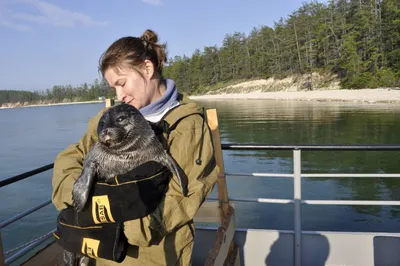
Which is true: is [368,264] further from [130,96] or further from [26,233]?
[26,233]

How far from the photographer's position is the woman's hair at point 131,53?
1547 mm

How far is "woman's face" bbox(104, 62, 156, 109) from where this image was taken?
Answer: 5.18ft

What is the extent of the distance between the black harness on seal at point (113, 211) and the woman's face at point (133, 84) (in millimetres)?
396

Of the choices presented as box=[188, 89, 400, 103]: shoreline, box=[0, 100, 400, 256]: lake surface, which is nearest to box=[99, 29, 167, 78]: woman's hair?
box=[0, 100, 400, 256]: lake surface

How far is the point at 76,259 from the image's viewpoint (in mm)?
1596

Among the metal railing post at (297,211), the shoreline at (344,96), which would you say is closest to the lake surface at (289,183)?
the metal railing post at (297,211)

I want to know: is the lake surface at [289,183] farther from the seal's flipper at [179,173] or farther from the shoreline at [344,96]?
Answer: the shoreline at [344,96]

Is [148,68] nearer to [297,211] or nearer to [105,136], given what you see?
[105,136]

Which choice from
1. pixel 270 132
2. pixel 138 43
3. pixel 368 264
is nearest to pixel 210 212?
pixel 138 43

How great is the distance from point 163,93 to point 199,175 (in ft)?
1.70

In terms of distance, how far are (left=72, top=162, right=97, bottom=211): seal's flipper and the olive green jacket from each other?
8 centimetres

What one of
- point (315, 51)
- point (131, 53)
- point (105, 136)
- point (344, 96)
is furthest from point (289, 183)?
point (315, 51)

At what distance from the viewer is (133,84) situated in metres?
1.59

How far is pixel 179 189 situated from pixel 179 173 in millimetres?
66
